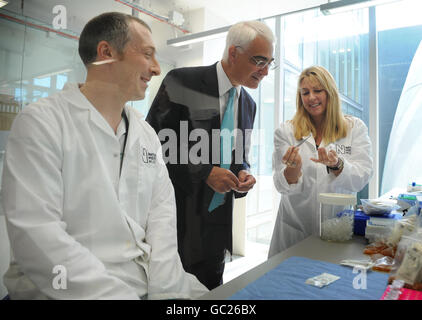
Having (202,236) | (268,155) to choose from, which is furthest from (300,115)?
(202,236)

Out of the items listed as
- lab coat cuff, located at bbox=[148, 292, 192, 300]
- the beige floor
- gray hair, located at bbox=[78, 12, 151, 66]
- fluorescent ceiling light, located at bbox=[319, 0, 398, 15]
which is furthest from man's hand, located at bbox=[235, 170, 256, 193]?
fluorescent ceiling light, located at bbox=[319, 0, 398, 15]

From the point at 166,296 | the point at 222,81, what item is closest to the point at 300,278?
the point at 166,296

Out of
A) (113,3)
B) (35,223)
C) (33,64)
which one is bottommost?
(35,223)

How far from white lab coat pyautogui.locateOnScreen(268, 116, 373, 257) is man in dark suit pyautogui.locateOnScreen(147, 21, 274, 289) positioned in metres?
0.43

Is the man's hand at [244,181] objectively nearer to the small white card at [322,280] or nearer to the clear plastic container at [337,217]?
the clear plastic container at [337,217]

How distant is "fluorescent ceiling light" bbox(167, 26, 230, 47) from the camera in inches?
44.8

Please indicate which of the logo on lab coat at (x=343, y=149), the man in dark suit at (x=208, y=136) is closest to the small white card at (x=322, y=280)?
the man in dark suit at (x=208, y=136)

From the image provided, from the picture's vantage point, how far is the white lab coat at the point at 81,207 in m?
0.72

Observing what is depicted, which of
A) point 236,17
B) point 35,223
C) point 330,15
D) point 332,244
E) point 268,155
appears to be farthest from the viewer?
point 330,15

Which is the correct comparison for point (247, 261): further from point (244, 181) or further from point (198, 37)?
point (198, 37)

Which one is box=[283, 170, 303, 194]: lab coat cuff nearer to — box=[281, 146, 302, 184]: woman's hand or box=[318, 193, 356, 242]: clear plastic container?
box=[281, 146, 302, 184]: woman's hand
